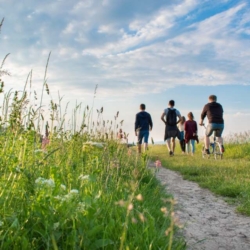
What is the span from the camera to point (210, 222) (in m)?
4.45

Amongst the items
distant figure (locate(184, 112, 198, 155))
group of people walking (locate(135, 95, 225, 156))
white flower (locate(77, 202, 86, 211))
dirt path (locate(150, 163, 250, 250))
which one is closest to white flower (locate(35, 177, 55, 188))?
white flower (locate(77, 202, 86, 211))

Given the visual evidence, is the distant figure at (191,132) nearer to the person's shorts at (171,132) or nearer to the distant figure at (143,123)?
the person's shorts at (171,132)

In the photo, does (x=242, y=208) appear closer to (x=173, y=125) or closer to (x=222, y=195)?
(x=222, y=195)

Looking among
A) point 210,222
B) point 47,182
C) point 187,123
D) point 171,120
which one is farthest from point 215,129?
point 47,182

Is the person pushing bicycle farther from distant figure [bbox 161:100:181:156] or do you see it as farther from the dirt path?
the dirt path

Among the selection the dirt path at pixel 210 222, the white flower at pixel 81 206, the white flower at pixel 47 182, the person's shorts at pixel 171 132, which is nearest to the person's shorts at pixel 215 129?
the person's shorts at pixel 171 132

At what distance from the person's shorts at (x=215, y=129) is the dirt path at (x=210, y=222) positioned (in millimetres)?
7260

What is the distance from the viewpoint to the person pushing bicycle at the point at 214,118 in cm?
1349

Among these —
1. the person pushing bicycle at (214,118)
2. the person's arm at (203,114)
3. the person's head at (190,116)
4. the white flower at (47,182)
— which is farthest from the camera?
the person's head at (190,116)

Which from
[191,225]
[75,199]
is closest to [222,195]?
[191,225]

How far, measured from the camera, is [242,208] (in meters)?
5.01

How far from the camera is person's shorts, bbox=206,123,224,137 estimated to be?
1352cm

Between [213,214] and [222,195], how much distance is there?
1461 millimetres

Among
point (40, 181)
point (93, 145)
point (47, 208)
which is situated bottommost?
point (47, 208)
